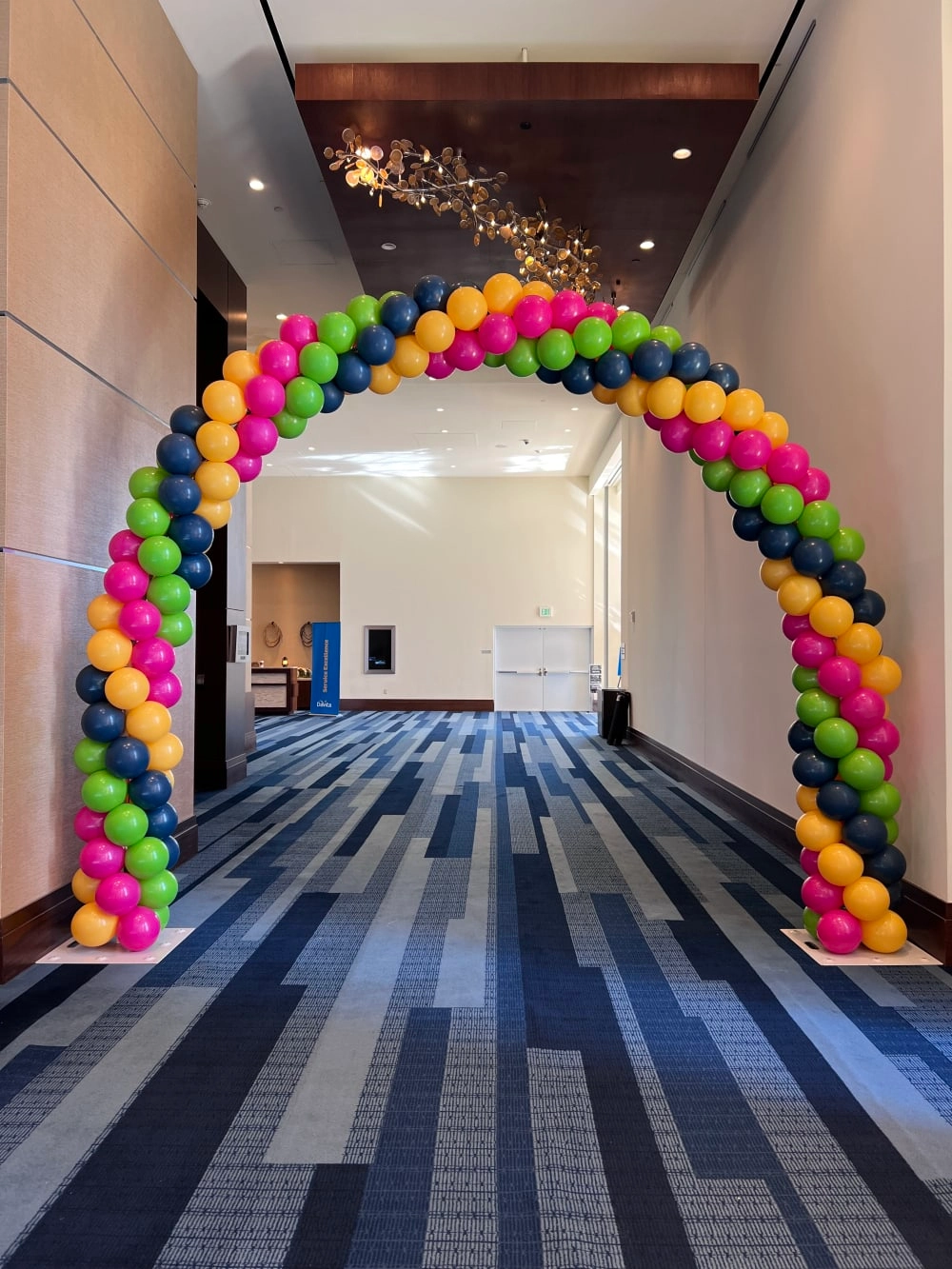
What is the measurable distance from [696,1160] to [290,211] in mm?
6506

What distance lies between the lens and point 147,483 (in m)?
3.09

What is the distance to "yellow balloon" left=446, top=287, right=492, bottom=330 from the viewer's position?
10.6 ft

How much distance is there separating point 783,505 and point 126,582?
237 cm

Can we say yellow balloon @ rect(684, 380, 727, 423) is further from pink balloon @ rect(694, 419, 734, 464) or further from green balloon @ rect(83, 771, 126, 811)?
green balloon @ rect(83, 771, 126, 811)

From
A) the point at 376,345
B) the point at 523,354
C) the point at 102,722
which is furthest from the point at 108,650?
the point at 523,354

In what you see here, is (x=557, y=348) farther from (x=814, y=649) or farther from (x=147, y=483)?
(x=147, y=483)

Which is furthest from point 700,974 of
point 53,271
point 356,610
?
point 356,610

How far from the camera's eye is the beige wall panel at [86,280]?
9.36ft

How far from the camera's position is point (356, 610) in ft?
51.7

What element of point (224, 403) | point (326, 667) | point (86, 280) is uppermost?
point (86, 280)

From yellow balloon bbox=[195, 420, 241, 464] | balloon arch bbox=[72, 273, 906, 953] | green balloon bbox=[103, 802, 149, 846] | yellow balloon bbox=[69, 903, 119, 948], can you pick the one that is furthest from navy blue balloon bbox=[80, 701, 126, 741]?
yellow balloon bbox=[195, 420, 241, 464]

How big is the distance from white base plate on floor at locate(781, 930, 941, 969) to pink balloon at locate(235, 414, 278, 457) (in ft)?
8.87

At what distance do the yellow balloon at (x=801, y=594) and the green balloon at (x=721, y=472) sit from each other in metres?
0.45

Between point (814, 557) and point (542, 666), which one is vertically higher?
point (814, 557)
